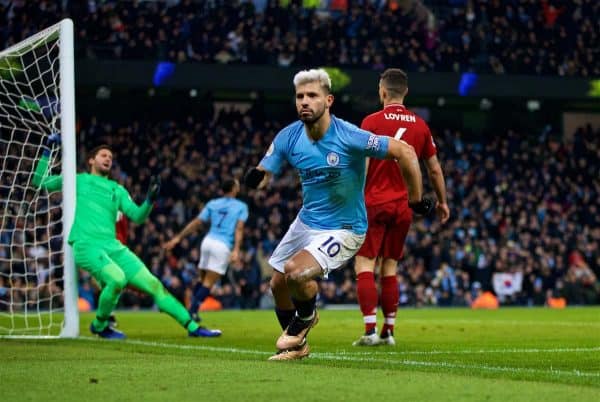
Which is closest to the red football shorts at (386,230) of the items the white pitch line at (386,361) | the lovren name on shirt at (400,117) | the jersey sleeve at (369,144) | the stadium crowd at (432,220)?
the lovren name on shirt at (400,117)

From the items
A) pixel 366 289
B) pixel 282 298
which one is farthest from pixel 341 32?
pixel 282 298

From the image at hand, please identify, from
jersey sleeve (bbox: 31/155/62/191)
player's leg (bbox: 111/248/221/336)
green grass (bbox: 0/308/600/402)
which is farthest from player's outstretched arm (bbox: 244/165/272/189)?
jersey sleeve (bbox: 31/155/62/191)

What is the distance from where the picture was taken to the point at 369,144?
7.93 m

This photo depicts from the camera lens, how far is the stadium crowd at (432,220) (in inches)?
1056

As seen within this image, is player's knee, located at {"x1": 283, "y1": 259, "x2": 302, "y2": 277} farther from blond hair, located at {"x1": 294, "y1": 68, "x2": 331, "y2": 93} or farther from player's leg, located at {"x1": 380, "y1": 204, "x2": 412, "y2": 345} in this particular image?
player's leg, located at {"x1": 380, "y1": 204, "x2": 412, "y2": 345}

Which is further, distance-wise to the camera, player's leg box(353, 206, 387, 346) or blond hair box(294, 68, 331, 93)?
player's leg box(353, 206, 387, 346)

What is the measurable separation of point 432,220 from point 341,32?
6.18 meters

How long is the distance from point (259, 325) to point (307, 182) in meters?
7.38

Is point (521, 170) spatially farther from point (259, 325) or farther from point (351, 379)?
point (351, 379)

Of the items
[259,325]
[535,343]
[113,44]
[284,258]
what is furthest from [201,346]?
[113,44]

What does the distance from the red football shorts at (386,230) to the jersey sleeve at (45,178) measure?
3.44m

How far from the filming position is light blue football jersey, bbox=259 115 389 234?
8.08 metres

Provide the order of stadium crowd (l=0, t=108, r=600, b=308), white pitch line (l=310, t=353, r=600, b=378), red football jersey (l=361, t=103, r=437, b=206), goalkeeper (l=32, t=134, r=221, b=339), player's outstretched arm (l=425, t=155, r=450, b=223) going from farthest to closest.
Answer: stadium crowd (l=0, t=108, r=600, b=308) → goalkeeper (l=32, t=134, r=221, b=339) → red football jersey (l=361, t=103, r=437, b=206) → player's outstretched arm (l=425, t=155, r=450, b=223) → white pitch line (l=310, t=353, r=600, b=378)

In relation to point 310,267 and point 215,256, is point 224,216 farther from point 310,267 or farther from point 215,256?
point 310,267
